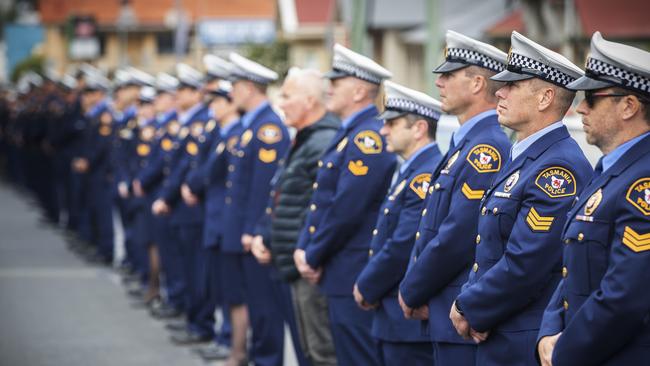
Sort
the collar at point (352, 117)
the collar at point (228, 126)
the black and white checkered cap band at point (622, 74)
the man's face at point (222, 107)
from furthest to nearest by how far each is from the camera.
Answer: the man's face at point (222, 107)
the collar at point (228, 126)
the collar at point (352, 117)
the black and white checkered cap band at point (622, 74)

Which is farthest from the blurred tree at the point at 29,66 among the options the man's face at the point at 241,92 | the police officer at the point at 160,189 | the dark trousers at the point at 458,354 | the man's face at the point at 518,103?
the man's face at the point at 518,103

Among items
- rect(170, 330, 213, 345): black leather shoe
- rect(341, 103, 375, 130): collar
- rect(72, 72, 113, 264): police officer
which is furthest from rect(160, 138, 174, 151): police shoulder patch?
rect(341, 103, 375, 130): collar

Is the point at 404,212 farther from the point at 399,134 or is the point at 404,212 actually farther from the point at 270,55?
the point at 270,55

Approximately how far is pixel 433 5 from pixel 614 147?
952 cm

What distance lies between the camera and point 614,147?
4.28m

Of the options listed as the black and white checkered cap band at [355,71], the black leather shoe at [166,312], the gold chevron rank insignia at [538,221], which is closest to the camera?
the gold chevron rank insignia at [538,221]

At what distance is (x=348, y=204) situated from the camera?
693 cm

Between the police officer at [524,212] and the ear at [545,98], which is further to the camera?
the ear at [545,98]

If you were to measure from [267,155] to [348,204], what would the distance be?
1.92m

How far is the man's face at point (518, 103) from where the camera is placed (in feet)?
16.2

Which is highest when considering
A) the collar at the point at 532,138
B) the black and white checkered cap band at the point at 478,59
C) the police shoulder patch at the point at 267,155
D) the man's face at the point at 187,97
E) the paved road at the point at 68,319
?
the black and white checkered cap band at the point at 478,59

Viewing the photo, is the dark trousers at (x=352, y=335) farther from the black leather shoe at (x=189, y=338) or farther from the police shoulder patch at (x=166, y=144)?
the police shoulder patch at (x=166, y=144)

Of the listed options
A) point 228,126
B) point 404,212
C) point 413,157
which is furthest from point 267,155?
point 404,212

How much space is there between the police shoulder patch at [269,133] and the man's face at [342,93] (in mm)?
1590
